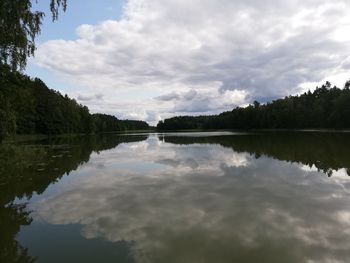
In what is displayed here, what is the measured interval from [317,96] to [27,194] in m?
115

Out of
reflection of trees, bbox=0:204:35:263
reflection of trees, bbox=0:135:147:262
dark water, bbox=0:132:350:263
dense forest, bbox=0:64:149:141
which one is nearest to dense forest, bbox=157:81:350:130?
dense forest, bbox=0:64:149:141

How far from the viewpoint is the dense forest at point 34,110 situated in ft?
68.4

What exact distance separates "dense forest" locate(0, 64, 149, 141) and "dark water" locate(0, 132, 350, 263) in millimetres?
4226

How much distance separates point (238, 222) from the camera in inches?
432

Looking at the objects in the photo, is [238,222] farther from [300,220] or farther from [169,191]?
[169,191]

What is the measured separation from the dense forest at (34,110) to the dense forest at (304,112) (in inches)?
2478

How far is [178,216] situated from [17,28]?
12416mm

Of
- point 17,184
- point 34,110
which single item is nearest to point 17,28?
point 17,184

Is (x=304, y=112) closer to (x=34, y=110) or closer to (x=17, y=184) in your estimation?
(x=34, y=110)

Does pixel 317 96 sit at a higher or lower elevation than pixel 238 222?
higher

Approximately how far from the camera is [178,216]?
1177 centimetres

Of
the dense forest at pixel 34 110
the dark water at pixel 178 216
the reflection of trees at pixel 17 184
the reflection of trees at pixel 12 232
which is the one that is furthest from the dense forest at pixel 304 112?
the reflection of trees at pixel 12 232

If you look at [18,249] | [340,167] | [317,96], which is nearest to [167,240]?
[18,249]

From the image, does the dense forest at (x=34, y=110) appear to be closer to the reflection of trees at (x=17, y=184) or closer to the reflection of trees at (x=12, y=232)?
the reflection of trees at (x=17, y=184)
